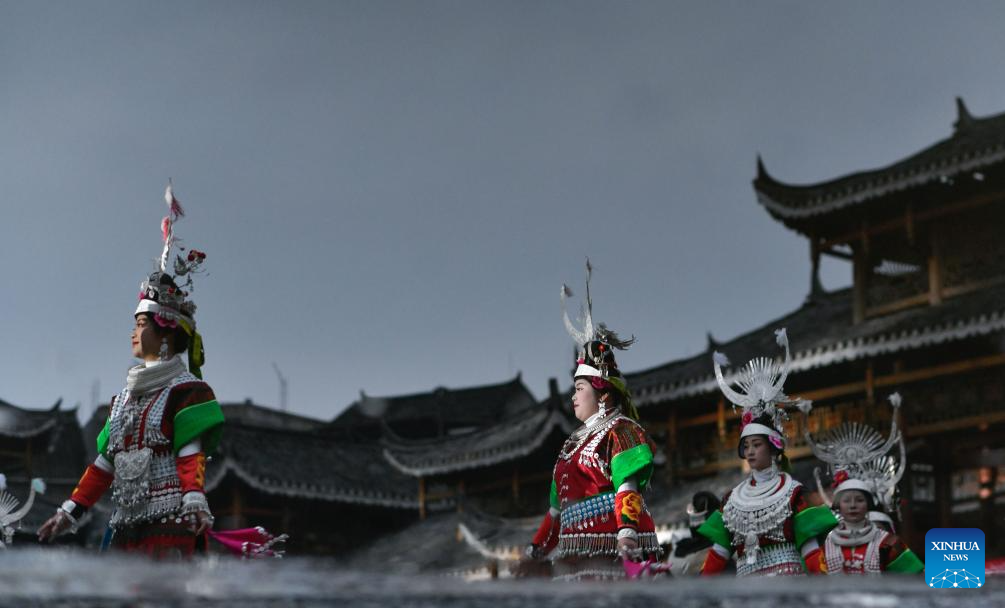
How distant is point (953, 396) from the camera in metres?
21.1

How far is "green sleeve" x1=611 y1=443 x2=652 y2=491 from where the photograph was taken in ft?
22.3

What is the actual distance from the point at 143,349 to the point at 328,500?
24.3 meters

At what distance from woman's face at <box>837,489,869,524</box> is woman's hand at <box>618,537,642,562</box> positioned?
7.06 ft

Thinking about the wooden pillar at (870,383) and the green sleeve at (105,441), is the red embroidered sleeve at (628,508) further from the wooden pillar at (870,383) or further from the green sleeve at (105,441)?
the wooden pillar at (870,383)

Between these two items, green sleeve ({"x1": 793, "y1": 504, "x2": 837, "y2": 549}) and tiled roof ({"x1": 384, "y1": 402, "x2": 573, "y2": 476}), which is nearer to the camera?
green sleeve ({"x1": 793, "y1": 504, "x2": 837, "y2": 549})

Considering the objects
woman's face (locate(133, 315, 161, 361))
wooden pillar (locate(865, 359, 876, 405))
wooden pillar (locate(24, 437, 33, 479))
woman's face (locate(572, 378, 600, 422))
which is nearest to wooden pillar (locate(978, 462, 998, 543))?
wooden pillar (locate(865, 359, 876, 405))

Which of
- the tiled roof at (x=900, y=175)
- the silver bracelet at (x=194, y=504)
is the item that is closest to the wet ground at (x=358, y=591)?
the silver bracelet at (x=194, y=504)

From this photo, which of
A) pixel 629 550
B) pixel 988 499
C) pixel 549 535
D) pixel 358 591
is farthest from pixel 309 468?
pixel 358 591

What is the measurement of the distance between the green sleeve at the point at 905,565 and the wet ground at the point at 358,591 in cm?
513

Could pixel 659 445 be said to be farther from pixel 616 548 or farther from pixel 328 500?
pixel 616 548

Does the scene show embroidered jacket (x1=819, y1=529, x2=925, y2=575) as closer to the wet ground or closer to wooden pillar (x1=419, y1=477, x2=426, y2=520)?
the wet ground

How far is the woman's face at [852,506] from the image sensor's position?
26.9 ft

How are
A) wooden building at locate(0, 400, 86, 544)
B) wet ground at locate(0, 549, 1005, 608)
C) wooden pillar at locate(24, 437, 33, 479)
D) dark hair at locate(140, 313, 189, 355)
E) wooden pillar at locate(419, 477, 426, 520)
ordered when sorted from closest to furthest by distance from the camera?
1. wet ground at locate(0, 549, 1005, 608)
2. dark hair at locate(140, 313, 189, 355)
3. wooden pillar at locate(419, 477, 426, 520)
4. wooden building at locate(0, 400, 86, 544)
5. wooden pillar at locate(24, 437, 33, 479)

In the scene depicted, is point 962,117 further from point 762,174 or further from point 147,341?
point 147,341
